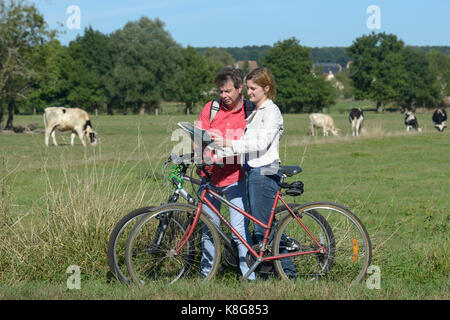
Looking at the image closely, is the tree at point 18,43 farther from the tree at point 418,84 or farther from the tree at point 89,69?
the tree at point 418,84

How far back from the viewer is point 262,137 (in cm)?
518

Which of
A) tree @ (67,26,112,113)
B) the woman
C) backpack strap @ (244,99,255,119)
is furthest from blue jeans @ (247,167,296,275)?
tree @ (67,26,112,113)

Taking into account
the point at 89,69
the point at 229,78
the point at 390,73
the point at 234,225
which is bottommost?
the point at 234,225

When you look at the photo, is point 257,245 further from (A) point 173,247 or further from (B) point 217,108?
(B) point 217,108

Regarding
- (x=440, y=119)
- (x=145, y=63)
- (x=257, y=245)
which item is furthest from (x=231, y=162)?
(x=145, y=63)

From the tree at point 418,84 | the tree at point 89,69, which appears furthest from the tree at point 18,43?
the tree at point 418,84

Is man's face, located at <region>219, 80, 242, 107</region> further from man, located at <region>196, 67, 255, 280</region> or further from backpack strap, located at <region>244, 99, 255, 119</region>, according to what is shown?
backpack strap, located at <region>244, 99, 255, 119</region>

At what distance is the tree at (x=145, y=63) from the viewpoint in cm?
8412

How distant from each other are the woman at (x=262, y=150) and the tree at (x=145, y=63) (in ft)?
254

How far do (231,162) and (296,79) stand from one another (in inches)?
3919

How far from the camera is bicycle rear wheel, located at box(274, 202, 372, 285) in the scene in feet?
17.4

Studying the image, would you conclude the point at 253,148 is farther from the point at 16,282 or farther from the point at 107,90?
the point at 107,90

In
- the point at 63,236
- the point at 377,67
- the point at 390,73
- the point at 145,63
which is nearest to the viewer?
the point at 63,236

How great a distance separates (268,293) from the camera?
4645 mm
